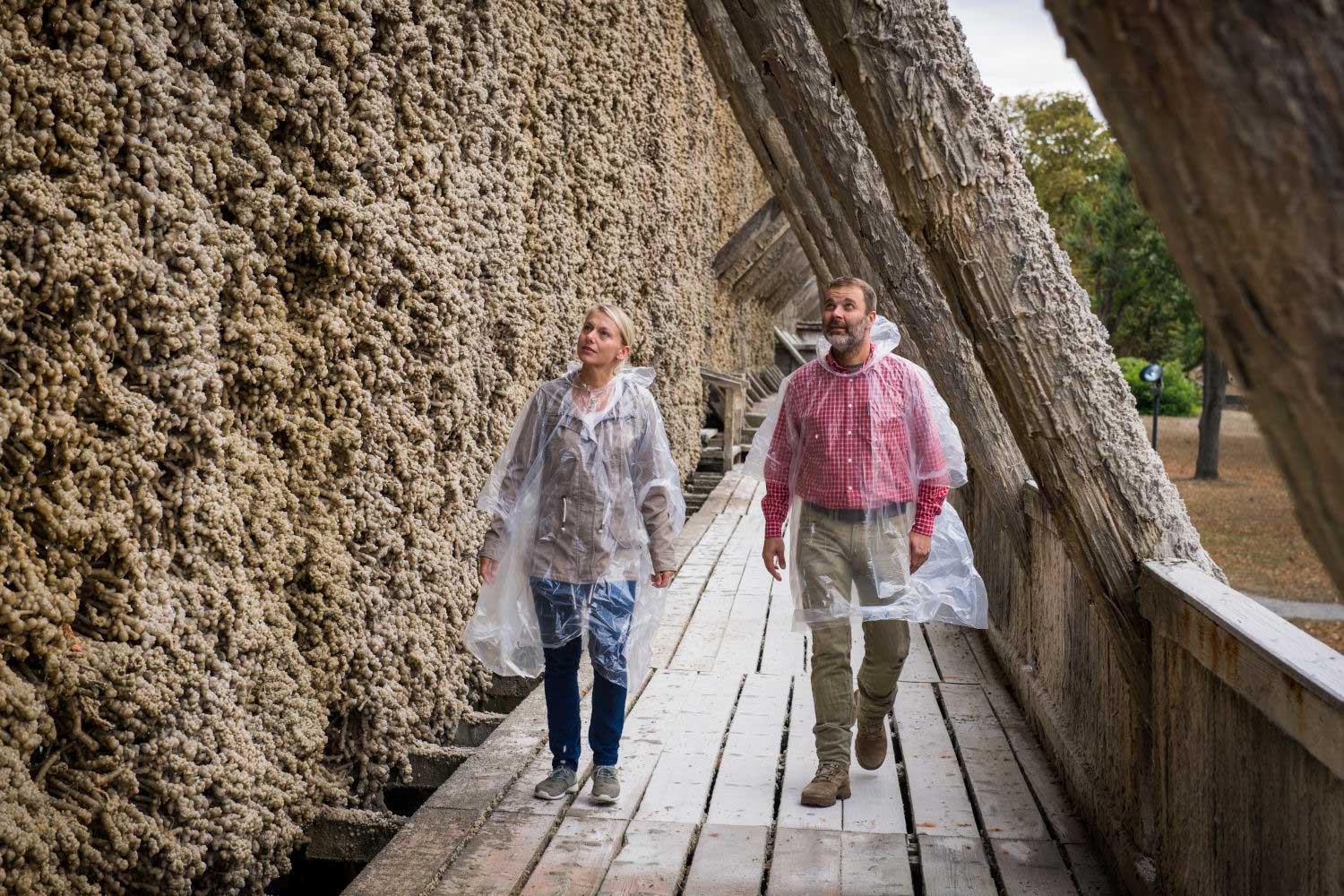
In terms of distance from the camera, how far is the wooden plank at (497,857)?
3119 mm

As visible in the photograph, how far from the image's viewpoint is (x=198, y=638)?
110 inches

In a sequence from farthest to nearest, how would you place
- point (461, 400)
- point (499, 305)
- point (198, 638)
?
point (499, 305) → point (461, 400) → point (198, 638)

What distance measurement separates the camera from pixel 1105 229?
99.8 feet

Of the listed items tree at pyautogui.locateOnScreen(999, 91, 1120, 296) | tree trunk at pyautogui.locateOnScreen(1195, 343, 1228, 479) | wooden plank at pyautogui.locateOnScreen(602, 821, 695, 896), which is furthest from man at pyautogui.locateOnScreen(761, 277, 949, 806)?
tree at pyautogui.locateOnScreen(999, 91, 1120, 296)

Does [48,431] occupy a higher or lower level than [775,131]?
lower

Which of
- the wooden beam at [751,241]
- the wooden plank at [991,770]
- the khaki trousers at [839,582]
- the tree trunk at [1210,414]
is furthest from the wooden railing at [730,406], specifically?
the tree trunk at [1210,414]

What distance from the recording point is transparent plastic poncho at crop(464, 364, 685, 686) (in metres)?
3.72

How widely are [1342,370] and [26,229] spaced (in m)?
2.13

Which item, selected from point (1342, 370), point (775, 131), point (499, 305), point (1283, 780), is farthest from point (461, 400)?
point (775, 131)

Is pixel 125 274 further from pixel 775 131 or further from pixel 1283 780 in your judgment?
pixel 775 131

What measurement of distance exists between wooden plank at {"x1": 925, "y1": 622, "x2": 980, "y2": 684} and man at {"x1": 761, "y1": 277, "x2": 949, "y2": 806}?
61.3 inches

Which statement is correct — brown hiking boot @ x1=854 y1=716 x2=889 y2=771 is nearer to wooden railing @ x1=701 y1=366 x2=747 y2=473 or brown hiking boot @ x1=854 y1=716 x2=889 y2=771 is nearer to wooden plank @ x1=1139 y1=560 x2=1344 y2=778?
wooden plank @ x1=1139 y1=560 x2=1344 y2=778

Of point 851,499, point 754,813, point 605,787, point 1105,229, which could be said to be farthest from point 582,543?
point 1105,229

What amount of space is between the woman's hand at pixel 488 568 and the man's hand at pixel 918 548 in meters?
1.36
